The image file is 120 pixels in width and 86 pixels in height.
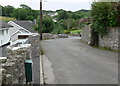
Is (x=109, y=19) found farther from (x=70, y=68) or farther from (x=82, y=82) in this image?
(x=82, y=82)

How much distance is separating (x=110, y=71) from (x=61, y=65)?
9.10ft

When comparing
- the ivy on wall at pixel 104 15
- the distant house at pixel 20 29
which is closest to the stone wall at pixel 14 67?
the ivy on wall at pixel 104 15

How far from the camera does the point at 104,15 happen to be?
51.2 feet

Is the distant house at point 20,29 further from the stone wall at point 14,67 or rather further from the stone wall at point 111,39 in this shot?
the stone wall at point 14,67

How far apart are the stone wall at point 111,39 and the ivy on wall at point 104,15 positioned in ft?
1.39

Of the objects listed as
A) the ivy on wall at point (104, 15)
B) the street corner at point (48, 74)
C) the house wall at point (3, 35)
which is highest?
the ivy on wall at point (104, 15)

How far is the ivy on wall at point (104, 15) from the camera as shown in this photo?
14.9m

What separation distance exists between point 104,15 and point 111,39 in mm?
2162

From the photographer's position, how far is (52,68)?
9.79 meters

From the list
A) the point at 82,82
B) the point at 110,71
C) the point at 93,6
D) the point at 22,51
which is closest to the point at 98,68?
the point at 110,71

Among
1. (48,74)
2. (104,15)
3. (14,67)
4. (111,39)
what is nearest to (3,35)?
(104,15)

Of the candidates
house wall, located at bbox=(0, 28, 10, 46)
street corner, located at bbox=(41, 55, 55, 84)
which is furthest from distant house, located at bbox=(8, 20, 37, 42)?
street corner, located at bbox=(41, 55, 55, 84)

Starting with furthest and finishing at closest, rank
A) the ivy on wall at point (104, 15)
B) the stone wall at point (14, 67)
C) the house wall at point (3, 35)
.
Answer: the house wall at point (3, 35), the ivy on wall at point (104, 15), the stone wall at point (14, 67)

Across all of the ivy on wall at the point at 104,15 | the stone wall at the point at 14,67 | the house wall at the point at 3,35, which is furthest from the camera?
the house wall at the point at 3,35
